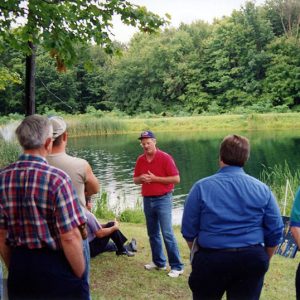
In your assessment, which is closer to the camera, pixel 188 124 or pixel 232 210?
pixel 232 210

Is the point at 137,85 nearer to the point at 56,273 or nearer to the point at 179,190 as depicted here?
the point at 179,190

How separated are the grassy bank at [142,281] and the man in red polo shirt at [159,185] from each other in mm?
269

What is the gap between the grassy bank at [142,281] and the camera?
4703mm

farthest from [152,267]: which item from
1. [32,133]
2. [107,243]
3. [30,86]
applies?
[32,133]

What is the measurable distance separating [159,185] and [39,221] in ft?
9.10

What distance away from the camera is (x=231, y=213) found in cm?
285

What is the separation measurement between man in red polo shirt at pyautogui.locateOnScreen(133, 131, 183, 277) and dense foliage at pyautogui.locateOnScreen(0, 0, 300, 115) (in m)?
45.6

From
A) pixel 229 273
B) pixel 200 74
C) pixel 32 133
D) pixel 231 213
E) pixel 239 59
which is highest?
pixel 239 59

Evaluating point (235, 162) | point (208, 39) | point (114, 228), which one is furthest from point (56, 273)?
point (208, 39)

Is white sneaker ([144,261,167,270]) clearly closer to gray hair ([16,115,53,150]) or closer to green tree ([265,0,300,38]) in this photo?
gray hair ([16,115,53,150])

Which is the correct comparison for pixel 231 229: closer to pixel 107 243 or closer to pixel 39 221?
pixel 39 221

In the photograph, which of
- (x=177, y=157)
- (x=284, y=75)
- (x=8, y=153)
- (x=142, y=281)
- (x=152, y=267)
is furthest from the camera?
(x=284, y=75)

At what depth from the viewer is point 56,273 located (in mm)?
2590

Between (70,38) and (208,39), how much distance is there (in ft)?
186
